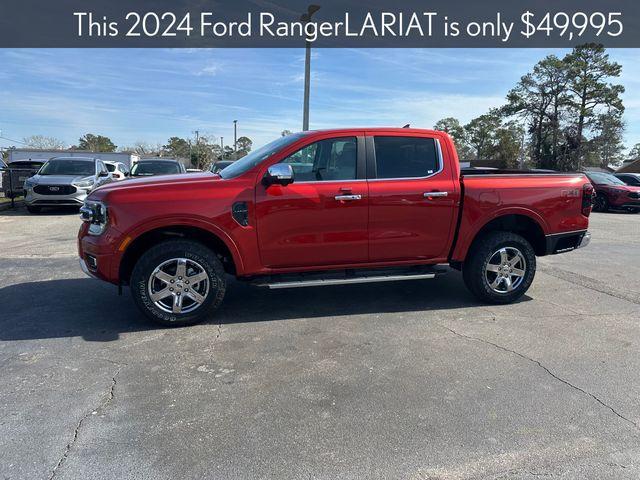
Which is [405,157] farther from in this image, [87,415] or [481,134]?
[481,134]

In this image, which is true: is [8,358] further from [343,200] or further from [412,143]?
[412,143]

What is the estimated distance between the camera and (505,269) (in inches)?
210

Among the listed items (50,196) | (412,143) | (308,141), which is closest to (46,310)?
(308,141)

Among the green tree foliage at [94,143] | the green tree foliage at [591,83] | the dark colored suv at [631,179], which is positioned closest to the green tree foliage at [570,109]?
the green tree foliage at [591,83]

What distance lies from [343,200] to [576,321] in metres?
2.80

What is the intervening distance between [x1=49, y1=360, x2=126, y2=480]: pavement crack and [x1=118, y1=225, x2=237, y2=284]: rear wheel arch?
3.81 ft

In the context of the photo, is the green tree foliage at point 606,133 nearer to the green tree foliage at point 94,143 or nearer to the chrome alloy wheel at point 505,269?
the chrome alloy wheel at point 505,269

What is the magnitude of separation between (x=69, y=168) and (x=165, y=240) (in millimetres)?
11251

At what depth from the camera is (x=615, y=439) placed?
282cm

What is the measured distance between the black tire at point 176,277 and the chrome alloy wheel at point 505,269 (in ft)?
10.0

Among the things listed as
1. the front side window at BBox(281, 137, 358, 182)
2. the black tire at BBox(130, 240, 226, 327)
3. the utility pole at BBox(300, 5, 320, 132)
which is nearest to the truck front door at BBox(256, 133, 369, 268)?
the front side window at BBox(281, 137, 358, 182)

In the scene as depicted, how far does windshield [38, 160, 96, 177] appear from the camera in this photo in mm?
13523

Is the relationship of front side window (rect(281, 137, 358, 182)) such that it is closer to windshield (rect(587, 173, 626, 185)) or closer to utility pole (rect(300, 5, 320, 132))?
utility pole (rect(300, 5, 320, 132))

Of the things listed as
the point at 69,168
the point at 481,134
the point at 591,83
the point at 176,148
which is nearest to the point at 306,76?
the point at 69,168
